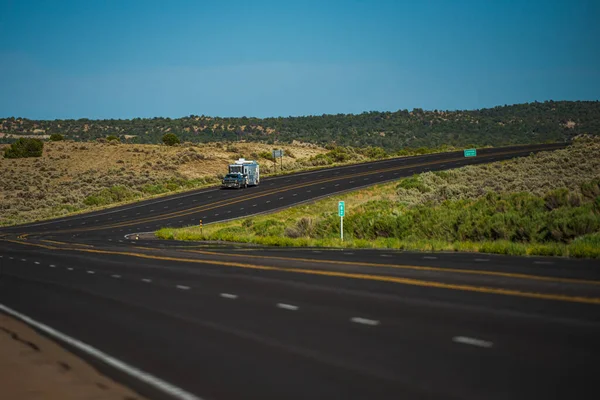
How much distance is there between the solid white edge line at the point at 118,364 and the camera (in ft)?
23.2

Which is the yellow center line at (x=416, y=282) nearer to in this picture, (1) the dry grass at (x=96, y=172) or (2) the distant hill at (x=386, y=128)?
(1) the dry grass at (x=96, y=172)

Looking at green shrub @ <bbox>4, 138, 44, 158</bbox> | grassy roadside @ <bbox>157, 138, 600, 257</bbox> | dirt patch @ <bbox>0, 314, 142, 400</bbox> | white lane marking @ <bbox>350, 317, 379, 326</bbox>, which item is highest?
green shrub @ <bbox>4, 138, 44, 158</bbox>

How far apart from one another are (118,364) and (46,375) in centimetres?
82

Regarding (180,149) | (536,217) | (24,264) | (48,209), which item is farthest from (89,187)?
(536,217)

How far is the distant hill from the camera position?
155875 millimetres

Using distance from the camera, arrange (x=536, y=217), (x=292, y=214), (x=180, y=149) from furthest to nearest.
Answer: (x=180, y=149)
(x=292, y=214)
(x=536, y=217)

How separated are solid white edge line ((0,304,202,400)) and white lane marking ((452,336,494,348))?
10.8 ft

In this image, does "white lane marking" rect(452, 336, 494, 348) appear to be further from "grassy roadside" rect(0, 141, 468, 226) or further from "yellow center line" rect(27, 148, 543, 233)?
"grassy roadside" rect(0, 141, 468, 226)

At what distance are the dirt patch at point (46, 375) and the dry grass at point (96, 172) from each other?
6504cm

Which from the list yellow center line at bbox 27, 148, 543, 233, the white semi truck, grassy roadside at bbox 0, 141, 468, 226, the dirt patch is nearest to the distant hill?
grassy roadside at bbox 0, 141, 468, 226

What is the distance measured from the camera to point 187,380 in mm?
7566

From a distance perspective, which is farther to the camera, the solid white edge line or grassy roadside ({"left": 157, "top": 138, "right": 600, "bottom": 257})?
grassy roadside ({"left": 157, "top": 138, "right": 600, "bottom": 257})

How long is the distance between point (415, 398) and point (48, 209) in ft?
256

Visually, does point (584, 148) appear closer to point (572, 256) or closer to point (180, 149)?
point (572, 256)
